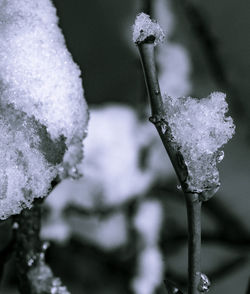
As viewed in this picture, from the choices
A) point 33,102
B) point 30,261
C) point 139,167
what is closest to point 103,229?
point 139,167

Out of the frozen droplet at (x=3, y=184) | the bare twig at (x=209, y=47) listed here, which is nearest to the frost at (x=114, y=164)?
the bare twig at (x=209, y=47)

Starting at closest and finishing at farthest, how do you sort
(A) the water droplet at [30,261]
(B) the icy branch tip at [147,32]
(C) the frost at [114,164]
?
(B) the icy branch tip at [147,32] → (A) the water droplet at [30,261] → (C) the frost at [114,164]

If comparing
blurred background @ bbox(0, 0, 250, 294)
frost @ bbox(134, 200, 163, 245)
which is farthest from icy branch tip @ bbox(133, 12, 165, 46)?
frost @ bbox(134, 200, 163, 245)

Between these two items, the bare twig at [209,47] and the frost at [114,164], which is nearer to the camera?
the bare twig at [209,47]

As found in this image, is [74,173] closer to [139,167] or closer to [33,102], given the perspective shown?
[33,102]

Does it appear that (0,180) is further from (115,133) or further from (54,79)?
(115,133)

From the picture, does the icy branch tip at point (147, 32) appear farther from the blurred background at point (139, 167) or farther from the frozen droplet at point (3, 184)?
the blurred background at point (139, 167)
